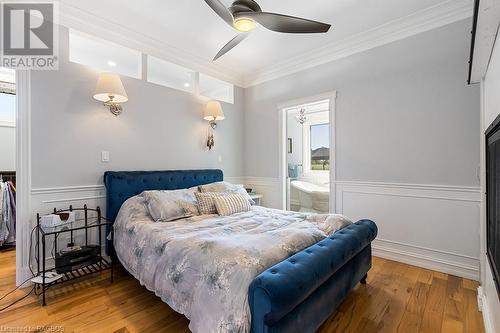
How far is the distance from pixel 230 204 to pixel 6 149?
12.9 feet

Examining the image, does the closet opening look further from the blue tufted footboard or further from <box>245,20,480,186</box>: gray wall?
<box>245,20,480,186</box>: gray wall

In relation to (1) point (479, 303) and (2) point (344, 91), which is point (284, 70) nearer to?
(2) point (344, 91)

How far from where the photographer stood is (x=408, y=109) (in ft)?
9.34

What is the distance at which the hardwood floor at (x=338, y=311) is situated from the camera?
1796 millimetres

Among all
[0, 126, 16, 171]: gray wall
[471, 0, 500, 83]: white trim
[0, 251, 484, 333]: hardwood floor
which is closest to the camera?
[471, 0, 500, 83]: white trim

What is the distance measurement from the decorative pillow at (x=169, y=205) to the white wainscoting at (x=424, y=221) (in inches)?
84.3

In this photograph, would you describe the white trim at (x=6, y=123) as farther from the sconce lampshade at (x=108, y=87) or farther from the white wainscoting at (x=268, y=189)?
the white wainscoting at (x=268, y=189)

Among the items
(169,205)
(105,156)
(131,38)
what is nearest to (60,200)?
(105,156)

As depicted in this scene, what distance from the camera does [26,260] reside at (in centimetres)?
240

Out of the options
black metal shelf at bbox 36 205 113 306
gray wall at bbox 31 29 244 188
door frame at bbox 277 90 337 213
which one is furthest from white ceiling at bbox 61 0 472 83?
black metal shelf at bbox 36 205 113 306

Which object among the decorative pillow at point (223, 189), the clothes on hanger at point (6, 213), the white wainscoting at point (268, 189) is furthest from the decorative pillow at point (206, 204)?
the clothes on hanger at point (6, 213)

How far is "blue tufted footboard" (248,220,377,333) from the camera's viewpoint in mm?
1248

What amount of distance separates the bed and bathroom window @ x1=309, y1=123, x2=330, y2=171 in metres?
3.94

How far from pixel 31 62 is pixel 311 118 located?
5.38 meters
